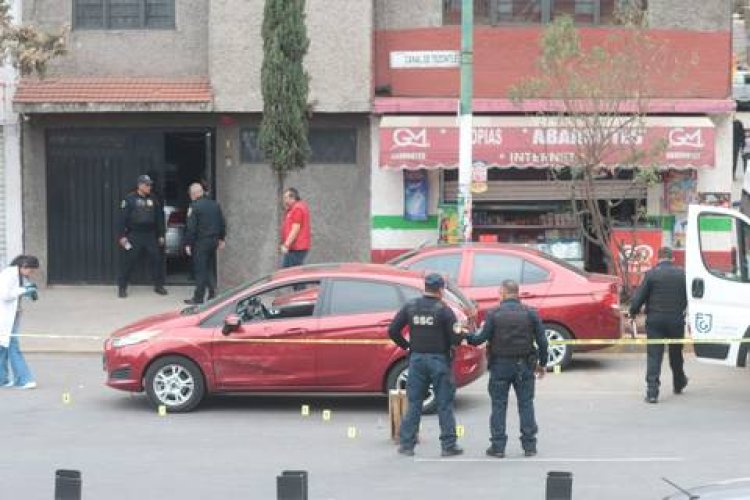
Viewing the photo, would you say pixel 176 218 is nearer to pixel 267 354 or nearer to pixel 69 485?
pixel 267 354

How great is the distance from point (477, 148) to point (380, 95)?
2042 mm

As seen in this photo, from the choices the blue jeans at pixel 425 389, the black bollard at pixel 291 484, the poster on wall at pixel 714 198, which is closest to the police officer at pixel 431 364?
the blue jeans at pixel 425 389

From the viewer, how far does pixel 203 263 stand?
1980 centimetres

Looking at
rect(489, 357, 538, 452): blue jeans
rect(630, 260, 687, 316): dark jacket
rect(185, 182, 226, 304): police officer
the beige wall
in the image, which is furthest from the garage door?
rect(489, 357, 538, 452): blue jeans

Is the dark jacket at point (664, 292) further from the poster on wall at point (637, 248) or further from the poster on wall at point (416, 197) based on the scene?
the poster on wall at point (416, 197)

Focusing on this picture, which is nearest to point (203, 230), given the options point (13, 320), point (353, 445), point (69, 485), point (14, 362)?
point (13, 320)

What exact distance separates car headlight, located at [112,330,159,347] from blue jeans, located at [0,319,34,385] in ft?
5.96

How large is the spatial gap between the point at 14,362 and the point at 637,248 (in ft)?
34.1

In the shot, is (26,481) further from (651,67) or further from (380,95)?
(651,67)

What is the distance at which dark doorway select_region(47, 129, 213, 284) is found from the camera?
71.1 ft

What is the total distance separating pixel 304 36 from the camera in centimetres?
1933

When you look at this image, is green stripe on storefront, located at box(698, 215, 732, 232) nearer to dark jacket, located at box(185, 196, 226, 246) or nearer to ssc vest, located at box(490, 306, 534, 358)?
ssc vest, located at box(490, 306, 534, 358)

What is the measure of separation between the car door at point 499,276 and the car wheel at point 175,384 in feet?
12.3

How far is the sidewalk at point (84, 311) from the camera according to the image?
17.0 metres
